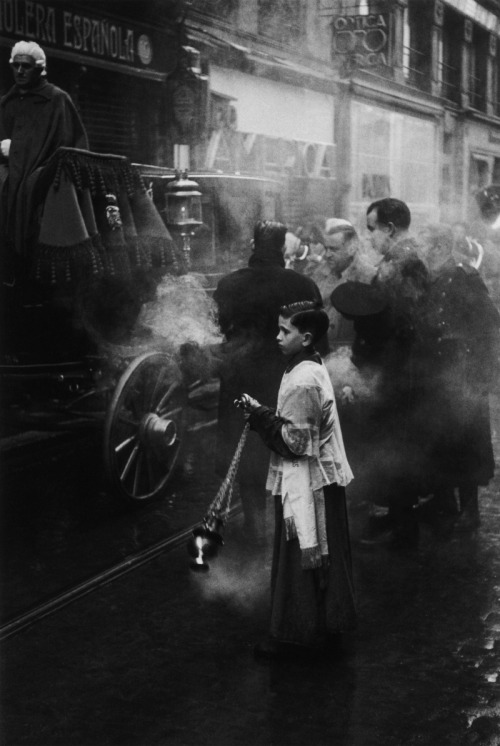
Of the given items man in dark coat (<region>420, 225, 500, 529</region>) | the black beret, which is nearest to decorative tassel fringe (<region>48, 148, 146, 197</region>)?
the black beret

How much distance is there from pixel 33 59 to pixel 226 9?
1095 centimetres

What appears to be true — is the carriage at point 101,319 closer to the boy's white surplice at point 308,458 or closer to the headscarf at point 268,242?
Result: the headscarf at point 268,242

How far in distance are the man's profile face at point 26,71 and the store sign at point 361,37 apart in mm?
12643

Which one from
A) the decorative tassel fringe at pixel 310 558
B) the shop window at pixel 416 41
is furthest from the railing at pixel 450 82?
the decorative tassel fringe at pixel 310 558

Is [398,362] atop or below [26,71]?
below

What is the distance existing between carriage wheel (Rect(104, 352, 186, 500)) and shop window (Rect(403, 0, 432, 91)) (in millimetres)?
18987

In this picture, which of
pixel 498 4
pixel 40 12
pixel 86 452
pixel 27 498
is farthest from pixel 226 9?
pixel 498 4

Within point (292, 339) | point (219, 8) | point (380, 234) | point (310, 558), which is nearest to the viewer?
point (310, 558)

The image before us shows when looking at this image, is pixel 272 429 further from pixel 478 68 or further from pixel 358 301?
pixel 478 68

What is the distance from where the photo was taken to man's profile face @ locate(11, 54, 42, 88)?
19.6 ft

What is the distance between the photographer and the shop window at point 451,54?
2641 cm

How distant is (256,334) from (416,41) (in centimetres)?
2098

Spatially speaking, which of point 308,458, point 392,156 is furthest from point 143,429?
point 392,156

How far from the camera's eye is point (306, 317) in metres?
4.23
